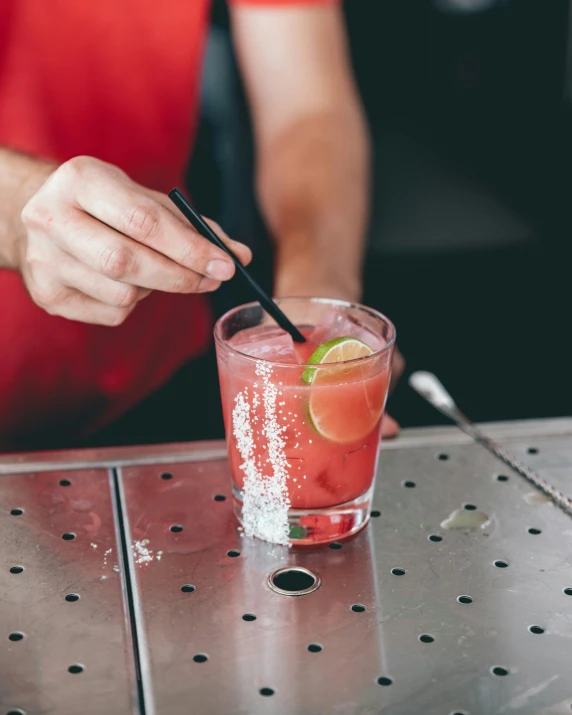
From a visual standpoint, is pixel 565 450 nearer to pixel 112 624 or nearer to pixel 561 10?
pixel 112 624

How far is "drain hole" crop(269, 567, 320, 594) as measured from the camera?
964mm

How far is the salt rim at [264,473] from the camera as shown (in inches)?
38.5

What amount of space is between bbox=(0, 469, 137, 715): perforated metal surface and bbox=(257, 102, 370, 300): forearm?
0.67 m

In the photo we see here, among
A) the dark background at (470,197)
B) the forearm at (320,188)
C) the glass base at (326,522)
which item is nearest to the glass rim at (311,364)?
the glass base at (326,522)

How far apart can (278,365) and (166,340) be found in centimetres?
90

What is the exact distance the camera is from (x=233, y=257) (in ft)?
3.36

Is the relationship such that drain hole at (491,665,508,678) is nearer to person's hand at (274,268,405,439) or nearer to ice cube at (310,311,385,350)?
ice cube at (310,311,385,350)

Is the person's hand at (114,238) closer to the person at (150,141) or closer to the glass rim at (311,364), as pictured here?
the glass rim at (311,364)

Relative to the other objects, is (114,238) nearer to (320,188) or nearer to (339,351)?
(339,351)

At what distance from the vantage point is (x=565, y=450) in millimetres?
1242

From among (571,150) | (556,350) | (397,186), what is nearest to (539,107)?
(571,150)

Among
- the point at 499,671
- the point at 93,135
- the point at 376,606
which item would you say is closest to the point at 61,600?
the point at 376,606

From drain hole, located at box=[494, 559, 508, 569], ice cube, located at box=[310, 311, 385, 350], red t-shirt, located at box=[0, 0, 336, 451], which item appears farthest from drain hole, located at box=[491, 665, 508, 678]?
red t-shirt, located at box=[0, 0, 336, 451]

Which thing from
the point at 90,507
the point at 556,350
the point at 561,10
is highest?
the point at 561,10
